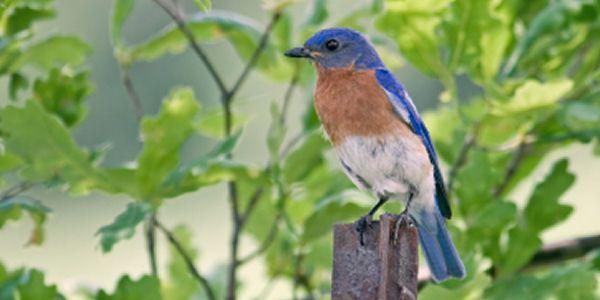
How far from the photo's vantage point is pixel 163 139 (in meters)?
3.23

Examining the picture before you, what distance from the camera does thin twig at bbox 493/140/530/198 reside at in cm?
372

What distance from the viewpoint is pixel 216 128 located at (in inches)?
151

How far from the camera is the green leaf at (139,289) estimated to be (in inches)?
119

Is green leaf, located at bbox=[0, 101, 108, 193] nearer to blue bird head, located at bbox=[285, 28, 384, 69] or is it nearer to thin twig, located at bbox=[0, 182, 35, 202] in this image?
thin twig, located at bbox=[0, 182, 35, 202]

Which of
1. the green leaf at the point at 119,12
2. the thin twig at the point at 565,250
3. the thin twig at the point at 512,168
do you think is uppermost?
the green leaf at the point at 119,12

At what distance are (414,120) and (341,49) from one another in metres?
0.33

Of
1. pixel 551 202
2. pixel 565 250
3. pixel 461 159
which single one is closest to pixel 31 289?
pixel 461 159

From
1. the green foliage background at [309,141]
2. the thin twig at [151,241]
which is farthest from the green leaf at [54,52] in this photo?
the thin twig at [151,241]

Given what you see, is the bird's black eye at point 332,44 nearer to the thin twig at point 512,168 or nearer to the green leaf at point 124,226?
the thin twig at point 512,168

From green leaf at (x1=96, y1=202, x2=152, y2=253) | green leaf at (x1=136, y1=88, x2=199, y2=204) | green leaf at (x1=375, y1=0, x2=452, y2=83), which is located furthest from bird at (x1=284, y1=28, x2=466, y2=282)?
green leaf at (x1=96, y1=202, x2=152, y2=253)

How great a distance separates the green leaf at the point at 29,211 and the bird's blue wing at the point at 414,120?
0.92 meters

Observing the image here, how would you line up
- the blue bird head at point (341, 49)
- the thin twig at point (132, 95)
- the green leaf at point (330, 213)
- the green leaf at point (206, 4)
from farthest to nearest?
the blue bird head at point (341, 49) → the thin twig at point (132, 95) → the green leaf at point (330, 213) → the green leaf at point (206, 4)

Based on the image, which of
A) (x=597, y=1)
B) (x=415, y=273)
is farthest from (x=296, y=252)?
(x=415, y=273)

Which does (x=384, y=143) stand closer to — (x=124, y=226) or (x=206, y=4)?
(x=124, y=226)
